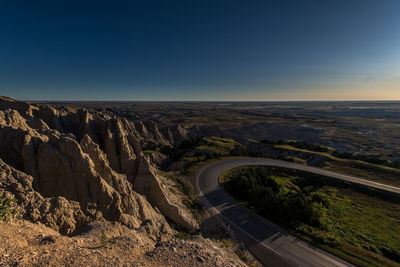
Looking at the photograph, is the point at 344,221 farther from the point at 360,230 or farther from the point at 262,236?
the point at 262,236

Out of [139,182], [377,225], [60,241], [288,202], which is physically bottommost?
[377,225]

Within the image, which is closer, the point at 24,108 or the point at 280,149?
the point at 24,108

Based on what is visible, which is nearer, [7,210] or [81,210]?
[7,210]

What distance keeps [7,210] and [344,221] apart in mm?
43451

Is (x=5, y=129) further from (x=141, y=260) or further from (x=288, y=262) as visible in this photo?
(x=288, y=262)

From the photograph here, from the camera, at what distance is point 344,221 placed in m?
31.6

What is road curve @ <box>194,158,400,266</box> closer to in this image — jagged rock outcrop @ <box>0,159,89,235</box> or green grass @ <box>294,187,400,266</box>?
green grass @ <box>294,187,400,266</box>

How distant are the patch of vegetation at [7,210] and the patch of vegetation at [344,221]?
30561 millimetres

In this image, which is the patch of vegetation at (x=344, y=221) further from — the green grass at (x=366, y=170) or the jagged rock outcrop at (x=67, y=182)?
the jagged rock outcrop at (x=67, y=182)

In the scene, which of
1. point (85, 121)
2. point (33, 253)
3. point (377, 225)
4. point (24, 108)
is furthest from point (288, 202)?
point (24, 108)

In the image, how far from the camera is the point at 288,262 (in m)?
21.1

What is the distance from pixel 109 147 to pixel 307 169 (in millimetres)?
55964

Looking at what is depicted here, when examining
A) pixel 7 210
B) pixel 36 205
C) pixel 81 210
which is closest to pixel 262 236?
pixel 81 210

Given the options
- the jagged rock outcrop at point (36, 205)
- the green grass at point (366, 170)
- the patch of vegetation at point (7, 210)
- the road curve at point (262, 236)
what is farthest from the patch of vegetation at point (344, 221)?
the patch of vegetation at point (7, 210)
